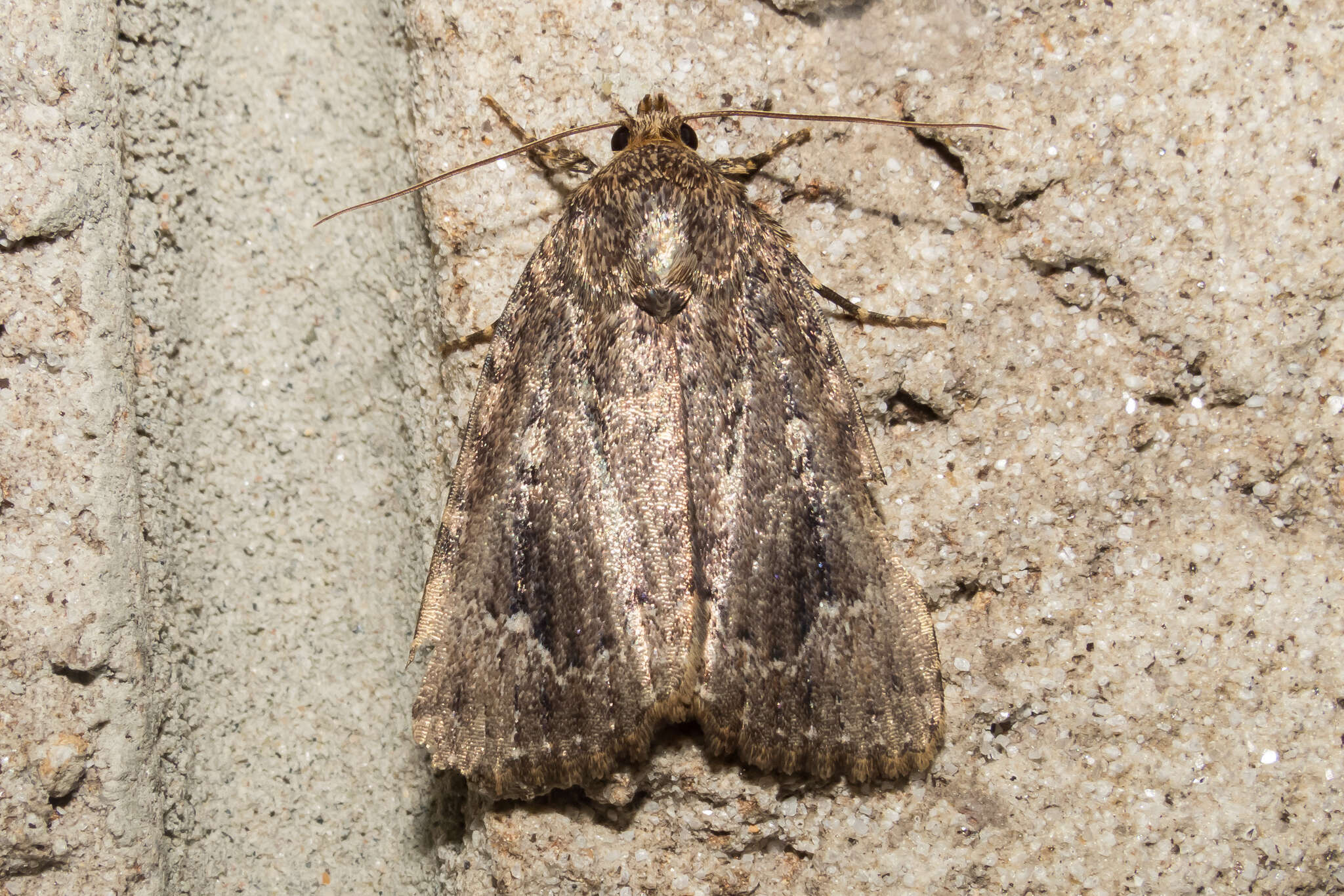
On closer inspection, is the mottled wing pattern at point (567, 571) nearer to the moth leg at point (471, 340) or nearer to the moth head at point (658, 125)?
the moth leg at point (471, 340)

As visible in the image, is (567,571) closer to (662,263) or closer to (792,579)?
(792,579)

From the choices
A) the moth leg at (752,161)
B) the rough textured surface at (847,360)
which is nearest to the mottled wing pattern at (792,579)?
the rough textured surface at (847,360)

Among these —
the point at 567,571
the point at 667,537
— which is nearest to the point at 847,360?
the point at 667,537

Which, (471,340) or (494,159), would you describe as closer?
(494,159)

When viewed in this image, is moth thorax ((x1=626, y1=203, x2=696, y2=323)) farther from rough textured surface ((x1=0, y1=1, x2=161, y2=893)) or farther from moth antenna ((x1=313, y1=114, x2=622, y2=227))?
rough textured surface ((x1=0, y1=1, x2=161, y2=893))

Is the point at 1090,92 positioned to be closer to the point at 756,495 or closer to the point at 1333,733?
the point at 756,495

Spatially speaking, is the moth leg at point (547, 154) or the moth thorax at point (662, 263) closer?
the moth thorax at point (662, 263)

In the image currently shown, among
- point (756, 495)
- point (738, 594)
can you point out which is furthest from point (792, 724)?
point (756, 495)
